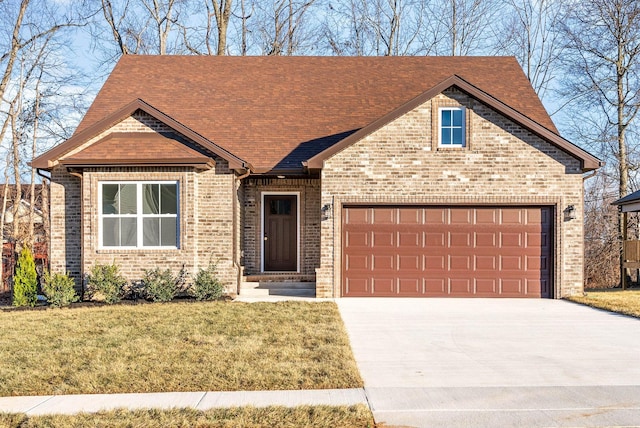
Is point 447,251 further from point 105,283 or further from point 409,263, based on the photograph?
point 105,283

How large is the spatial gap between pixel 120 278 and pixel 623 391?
1076cm

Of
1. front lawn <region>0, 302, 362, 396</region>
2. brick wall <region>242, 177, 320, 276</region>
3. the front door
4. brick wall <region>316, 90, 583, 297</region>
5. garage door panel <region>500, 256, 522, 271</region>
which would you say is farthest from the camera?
the front door

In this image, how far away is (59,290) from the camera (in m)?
12.7

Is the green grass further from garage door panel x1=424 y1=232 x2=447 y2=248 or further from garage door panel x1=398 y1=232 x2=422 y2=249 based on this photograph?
garage door panel x1=424 y1=232 x2=447 y2=248

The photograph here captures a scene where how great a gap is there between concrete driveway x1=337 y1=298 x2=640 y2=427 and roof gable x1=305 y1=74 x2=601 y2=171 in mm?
3846

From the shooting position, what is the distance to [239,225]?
1494 centimetres

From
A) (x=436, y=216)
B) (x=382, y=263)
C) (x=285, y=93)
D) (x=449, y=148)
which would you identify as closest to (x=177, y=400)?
(x=382, y=263)

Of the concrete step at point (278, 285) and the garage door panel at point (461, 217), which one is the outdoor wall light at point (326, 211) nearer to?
the concrete step at point (278, 285)

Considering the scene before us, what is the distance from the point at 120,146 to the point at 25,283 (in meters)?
3.92

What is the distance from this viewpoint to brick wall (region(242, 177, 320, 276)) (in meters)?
15.7

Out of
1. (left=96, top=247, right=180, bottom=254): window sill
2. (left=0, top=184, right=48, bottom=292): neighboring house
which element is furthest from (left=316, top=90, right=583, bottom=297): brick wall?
(left=0, top=184, right=48, bottom=292): neighboring house

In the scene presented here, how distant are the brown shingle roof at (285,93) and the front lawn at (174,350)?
588 centimetres

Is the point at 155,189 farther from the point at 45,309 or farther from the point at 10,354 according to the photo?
the point at 10,354

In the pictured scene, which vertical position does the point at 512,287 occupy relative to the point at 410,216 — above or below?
below
